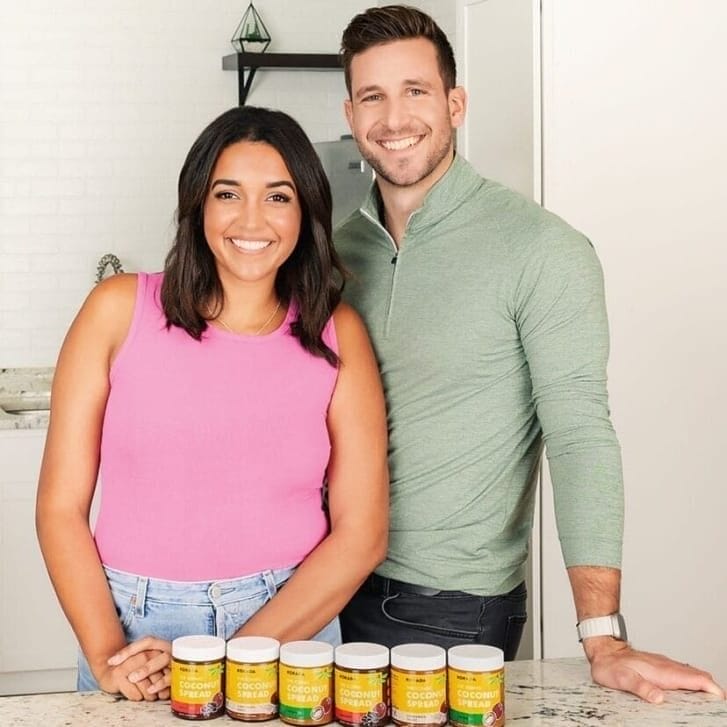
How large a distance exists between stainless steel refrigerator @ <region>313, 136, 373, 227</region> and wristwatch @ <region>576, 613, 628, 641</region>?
9.09 ft

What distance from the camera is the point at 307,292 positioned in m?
2.14

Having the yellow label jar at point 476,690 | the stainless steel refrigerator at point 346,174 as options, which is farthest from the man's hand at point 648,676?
the stainless steel refrigerator at point 346,174

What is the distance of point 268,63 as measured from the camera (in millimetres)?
4879

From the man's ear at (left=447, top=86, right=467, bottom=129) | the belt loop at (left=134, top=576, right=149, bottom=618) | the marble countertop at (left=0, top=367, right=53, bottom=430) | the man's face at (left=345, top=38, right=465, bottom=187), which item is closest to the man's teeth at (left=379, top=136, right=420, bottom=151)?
the man's face at (left=345, top=38, right=465, bottom=187)

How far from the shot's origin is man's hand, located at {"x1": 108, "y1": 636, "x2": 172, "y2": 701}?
171cm

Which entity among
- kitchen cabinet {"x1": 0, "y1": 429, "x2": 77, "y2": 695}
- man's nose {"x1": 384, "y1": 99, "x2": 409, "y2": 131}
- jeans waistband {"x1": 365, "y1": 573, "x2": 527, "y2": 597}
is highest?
man's nose {"x1": 384, "y1": 99, "x2": 409, "y2": 131}

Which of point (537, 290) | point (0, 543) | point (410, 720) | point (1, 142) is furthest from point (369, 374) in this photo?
point (1, 142)

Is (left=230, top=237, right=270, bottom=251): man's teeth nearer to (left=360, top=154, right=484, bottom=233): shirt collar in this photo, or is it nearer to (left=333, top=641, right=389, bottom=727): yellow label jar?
(left=360, top=154, right=484, bottom=233): shirt collar

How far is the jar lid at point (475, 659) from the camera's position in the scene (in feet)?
4.96

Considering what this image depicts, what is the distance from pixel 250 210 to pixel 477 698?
2.92 feet

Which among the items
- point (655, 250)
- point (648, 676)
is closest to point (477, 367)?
point (648, 676)

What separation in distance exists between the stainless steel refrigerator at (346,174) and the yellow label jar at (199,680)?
3038 millimetres

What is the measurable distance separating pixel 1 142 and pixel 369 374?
3.10 metres

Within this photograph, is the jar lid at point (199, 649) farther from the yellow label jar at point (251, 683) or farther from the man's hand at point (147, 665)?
the man's hand at point (147, 665)
